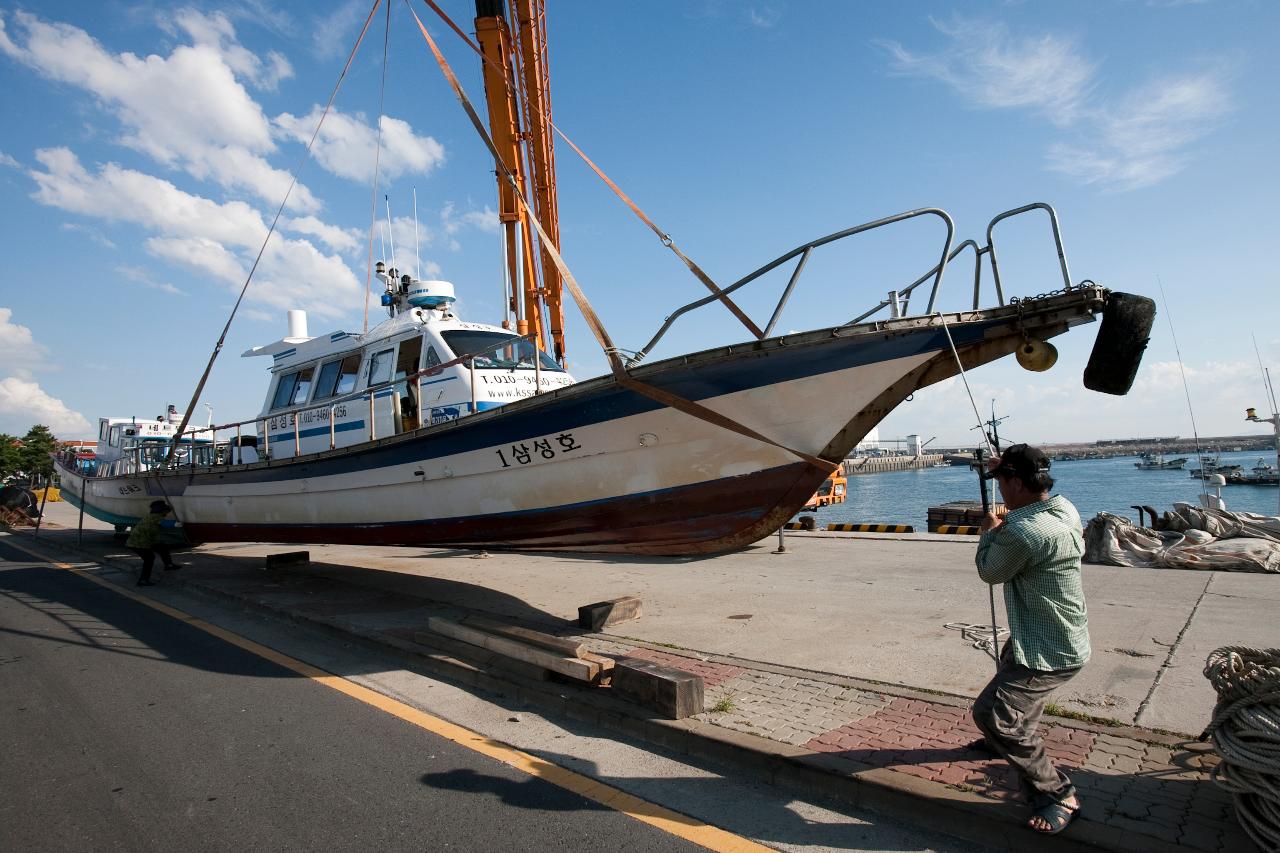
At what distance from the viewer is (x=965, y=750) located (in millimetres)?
3303

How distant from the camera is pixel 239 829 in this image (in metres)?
2.97

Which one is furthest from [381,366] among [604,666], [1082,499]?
[1082,499]

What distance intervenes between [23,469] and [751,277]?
5482cm

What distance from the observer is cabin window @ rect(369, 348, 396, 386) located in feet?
27.9

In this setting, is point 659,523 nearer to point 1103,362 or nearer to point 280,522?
point 1103,362

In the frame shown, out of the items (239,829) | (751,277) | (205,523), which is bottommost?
(239,829)

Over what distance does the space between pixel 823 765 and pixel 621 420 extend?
3089mm

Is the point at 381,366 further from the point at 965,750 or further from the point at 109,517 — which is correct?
the point at 109,517

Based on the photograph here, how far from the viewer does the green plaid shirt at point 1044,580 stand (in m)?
2.75

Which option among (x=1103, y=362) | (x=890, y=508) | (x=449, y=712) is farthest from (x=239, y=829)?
(x=890, y=508)

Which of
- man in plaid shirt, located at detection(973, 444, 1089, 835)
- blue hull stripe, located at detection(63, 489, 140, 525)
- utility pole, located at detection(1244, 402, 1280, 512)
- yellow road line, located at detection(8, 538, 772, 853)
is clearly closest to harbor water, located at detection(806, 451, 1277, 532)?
utility pole, located at detection(1244, 402, 1280, 512)

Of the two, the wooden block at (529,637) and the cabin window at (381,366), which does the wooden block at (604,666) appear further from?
the cabin window at (381,366)

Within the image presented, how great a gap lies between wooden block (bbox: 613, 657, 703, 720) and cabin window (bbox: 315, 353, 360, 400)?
638cm

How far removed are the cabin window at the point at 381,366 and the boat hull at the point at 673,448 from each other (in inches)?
52.5
